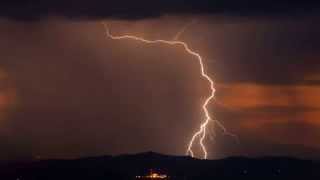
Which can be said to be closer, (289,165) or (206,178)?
(206,178)

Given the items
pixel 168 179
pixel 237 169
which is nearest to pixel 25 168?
pixel 168 179

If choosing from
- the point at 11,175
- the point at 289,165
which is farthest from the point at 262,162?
the point at 11,175

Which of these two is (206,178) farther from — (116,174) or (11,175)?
(11,175)

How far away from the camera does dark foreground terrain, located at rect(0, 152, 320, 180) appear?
138m

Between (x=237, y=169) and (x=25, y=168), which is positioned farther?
(x=237, y=169)

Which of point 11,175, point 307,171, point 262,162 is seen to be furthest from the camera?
point 262,162

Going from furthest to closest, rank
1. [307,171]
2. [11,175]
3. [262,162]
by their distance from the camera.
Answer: [262,162], [307,171], [11,175]

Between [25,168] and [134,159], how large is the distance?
18885 mm

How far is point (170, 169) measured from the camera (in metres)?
150

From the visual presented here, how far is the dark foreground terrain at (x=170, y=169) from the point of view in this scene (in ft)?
453

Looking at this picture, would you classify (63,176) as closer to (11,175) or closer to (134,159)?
(11,175)

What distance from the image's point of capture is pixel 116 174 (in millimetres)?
138250

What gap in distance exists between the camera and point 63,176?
136875mm

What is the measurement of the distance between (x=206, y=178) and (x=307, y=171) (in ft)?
48.2
